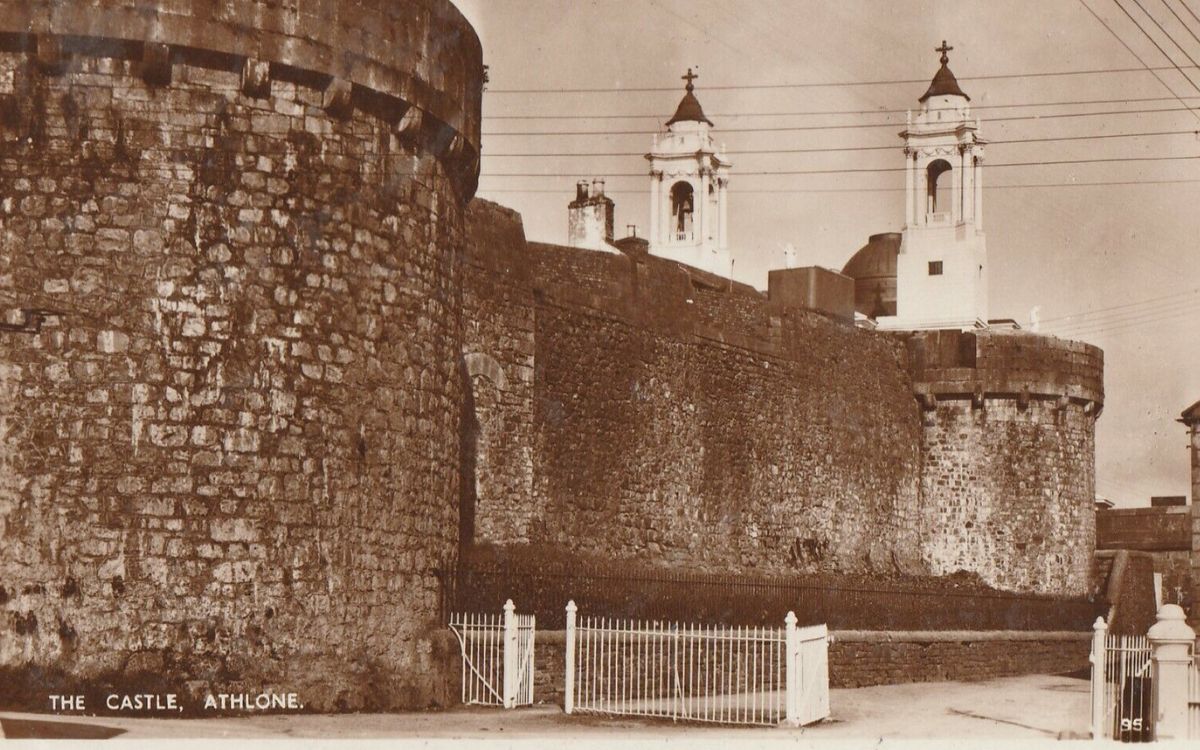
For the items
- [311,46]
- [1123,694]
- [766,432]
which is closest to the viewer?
[311,46]

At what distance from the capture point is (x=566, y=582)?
20.0 m

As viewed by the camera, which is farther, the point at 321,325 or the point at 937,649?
the point at 937,649

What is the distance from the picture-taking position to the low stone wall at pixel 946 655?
86.4ft

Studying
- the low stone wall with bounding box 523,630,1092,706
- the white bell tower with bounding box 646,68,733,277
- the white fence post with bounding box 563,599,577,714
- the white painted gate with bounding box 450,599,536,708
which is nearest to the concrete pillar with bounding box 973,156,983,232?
the white bell tower with bounding box 646,68,733,277

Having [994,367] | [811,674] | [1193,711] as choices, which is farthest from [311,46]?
[994,367]

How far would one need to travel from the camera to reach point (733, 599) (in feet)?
76.0

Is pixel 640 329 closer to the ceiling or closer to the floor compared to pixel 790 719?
closer to the ceiling

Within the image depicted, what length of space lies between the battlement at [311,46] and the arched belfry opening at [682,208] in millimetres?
49557

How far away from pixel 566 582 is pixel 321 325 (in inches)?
213

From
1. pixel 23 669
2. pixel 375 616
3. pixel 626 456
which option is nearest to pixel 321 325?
pixel 375 616

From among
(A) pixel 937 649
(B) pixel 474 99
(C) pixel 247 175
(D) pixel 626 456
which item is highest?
(B) pixel 474 99

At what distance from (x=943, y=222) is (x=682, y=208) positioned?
37.8 feet

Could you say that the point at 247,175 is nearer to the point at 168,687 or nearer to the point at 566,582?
the point at 168,687

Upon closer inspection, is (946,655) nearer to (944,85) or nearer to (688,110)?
(944,85)
